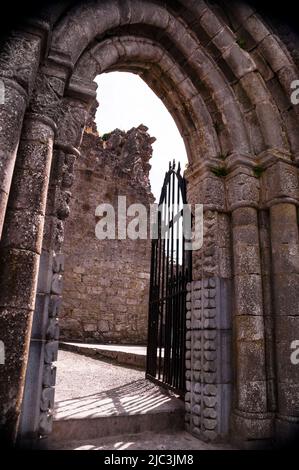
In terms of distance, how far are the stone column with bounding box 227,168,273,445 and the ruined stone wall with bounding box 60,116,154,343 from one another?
6761mm

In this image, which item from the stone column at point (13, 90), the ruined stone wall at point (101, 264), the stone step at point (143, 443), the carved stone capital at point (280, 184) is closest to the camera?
the stone column at point (13, 90)

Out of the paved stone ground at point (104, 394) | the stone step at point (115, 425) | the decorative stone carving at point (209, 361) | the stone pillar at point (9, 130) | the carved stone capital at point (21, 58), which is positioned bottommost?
the stone step at point (115, 425)

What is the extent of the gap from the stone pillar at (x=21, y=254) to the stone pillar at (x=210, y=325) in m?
1.80

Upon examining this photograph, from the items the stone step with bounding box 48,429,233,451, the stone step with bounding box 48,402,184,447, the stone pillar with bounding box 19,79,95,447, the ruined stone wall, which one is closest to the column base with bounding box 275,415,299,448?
the stone step with bounding box 48,429,233,451

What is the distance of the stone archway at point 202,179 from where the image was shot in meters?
2.09

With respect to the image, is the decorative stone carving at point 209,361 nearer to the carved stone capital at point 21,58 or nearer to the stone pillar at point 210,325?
the stone pillar at point 210,325

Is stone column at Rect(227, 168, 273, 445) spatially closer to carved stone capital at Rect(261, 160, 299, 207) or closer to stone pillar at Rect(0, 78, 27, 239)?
carved stone capital at Rect(261, 160, 299, 207)

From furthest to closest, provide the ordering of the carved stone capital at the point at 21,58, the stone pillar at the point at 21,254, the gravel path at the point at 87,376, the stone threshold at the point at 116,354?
the stone threshold at the point at 116,354 < the gravel path at the point at 87,376 < the carved stone capital at the point at 21,58 < the stone pillar at the point at 21,254

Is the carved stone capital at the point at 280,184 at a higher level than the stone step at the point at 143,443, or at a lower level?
higher

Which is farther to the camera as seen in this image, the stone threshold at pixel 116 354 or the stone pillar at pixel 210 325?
the stone threshold at pixel 116 354

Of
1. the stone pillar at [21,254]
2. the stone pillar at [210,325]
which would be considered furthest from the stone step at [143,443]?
the stone pillar at [21,254]

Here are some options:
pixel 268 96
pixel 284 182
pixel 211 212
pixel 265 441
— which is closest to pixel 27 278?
pixel 211 212

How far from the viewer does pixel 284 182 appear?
3326 mm

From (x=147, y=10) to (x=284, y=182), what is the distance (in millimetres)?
2325
